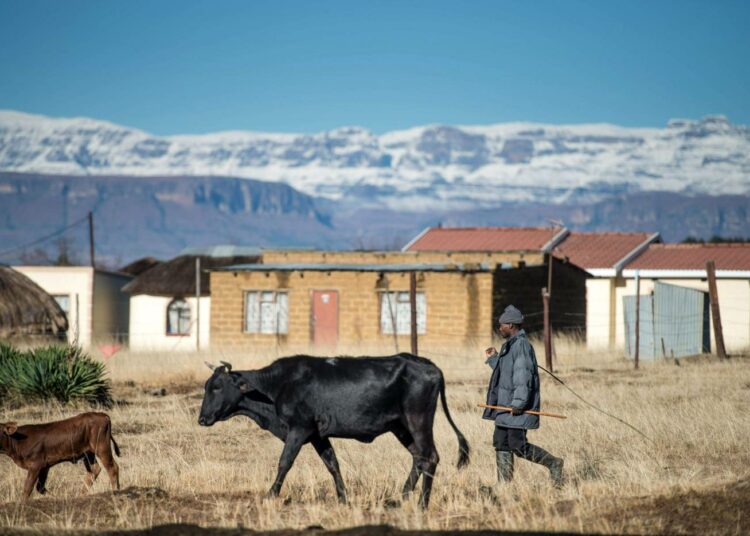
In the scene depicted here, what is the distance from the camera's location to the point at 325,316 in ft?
121

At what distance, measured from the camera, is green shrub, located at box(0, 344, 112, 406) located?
A: 19.9m

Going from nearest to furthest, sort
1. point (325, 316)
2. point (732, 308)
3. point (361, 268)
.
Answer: point (361, 268)
point (325, 316)
point (732, 308)

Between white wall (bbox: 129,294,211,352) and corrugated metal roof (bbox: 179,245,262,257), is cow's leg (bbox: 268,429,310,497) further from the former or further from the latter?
corrugated metal roof (bbox: 179,245,262,257)

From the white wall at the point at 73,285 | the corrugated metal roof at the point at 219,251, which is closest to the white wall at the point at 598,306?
the corrugated metal roof at the point at 219,251

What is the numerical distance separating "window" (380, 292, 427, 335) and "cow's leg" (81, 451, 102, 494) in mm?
23399

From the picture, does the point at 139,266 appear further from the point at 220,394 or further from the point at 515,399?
the point at 515,399

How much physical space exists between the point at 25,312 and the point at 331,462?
24.4 metres

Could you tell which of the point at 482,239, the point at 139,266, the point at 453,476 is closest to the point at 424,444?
the point at 453,476

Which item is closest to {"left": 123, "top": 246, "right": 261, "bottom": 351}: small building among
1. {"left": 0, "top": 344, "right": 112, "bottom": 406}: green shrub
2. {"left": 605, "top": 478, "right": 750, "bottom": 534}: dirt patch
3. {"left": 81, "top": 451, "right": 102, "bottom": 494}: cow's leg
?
{"left": 0, "top": 344, "right": 112, "bottom": 406}: green shrub

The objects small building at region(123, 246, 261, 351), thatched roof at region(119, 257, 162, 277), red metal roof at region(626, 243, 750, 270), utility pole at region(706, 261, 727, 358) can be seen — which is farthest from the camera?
thatched roof at region(119, 257, 162, 277)

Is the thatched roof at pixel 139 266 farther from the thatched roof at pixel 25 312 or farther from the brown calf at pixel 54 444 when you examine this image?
the brown calf at pixel 54 444

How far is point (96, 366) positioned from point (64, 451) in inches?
339

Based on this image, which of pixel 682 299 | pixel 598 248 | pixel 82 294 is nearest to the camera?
pixel 682 299

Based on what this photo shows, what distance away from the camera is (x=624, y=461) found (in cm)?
1385
